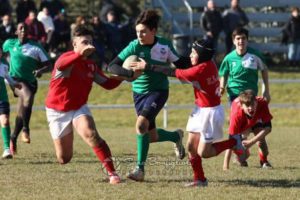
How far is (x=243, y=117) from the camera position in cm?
1176

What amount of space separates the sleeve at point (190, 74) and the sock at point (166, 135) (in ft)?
6.43

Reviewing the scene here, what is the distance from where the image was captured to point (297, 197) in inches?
360

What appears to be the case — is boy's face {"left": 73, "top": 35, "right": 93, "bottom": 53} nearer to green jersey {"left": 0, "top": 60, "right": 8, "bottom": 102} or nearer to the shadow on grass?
the shadow on grass

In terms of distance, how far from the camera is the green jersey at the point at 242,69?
1303 centimetres

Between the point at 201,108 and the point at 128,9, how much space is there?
91.9 ft

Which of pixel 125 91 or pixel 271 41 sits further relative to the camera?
pixel 271 41

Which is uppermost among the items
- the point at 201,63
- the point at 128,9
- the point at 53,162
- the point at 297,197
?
the point at 201,63

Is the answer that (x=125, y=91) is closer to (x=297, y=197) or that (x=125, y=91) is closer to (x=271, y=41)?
(x=271, y=41)

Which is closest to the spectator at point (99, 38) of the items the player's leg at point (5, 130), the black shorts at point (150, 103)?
the player's leg at point (5, 130)

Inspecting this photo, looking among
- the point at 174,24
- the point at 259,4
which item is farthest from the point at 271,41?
the point at 174,24

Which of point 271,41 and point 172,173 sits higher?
point 172,173

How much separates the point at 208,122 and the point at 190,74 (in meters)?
0.62

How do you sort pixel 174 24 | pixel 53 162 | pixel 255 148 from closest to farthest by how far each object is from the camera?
pixel 53 162, pixel 255 148, pixel 174 24

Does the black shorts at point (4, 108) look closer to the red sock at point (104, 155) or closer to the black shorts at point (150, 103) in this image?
the black shorts at point (150, 103)
